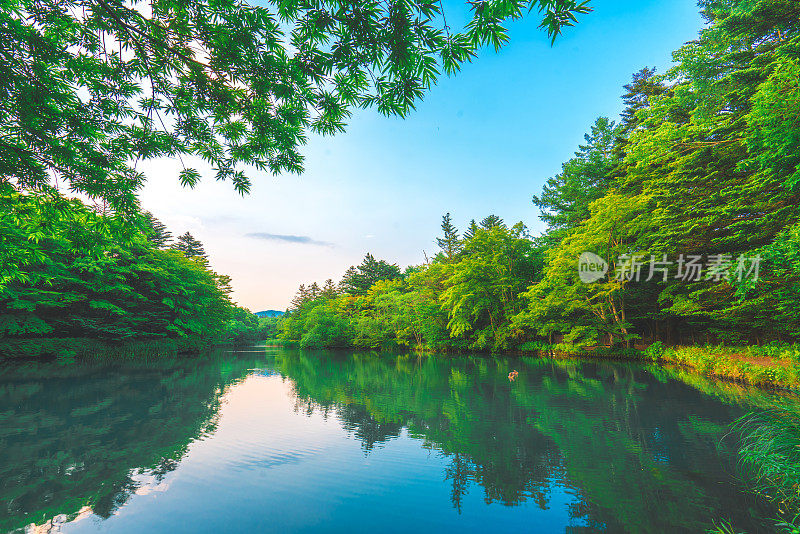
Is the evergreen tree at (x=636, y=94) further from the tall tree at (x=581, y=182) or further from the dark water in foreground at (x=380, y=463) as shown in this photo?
the dark water in foreground at (x=380, y=463)

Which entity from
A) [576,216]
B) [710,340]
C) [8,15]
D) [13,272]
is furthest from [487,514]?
[576,216]

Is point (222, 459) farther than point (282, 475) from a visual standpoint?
Yes

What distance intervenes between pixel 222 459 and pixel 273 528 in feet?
7.04

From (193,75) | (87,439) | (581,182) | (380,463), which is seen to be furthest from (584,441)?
(581,182)

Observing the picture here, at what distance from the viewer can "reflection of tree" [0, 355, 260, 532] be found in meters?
3.24

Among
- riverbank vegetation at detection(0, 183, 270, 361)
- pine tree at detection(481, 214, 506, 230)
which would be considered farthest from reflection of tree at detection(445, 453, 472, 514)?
pine tree at detection(481, 214, 506, 230)

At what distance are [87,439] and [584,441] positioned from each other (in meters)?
8.03

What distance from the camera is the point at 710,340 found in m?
14.8

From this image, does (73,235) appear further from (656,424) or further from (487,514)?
(656,424)

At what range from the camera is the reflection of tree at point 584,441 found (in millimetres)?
3020

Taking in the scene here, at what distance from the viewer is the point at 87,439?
16.6 ft

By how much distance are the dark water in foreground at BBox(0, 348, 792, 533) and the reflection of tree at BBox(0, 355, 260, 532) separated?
3 centimetres

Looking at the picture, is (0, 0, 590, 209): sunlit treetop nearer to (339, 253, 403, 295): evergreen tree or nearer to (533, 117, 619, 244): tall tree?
(533, 117, 619, 244): tall tree

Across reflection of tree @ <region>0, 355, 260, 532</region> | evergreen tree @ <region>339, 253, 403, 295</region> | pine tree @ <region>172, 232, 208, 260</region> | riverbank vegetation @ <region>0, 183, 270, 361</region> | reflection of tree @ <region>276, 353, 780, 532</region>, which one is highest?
pine tree @ <region>172, 232, 208, 260</region>
